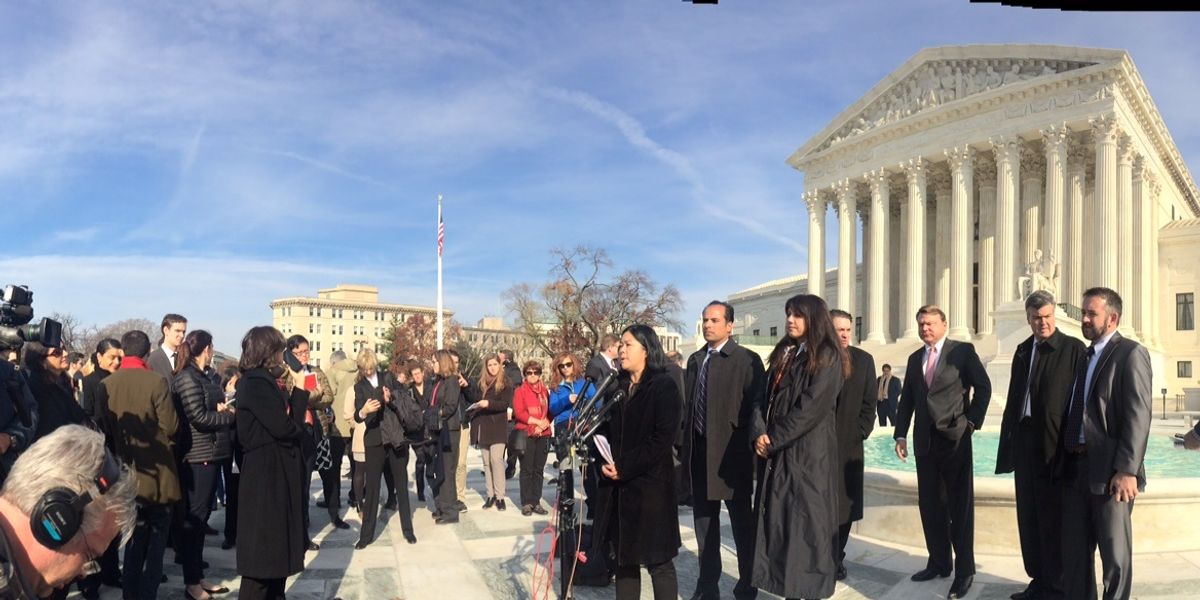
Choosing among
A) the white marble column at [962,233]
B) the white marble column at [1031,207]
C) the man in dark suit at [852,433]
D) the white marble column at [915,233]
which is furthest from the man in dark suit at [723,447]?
the white marble column at [1031,207]

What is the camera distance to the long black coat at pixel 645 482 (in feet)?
15.6

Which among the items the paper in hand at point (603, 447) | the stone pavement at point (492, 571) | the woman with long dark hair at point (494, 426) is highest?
the paper in hand at point (603, 447)

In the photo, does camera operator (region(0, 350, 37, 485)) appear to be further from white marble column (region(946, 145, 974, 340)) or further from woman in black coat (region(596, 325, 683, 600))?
white marble column (region(946, 145, 974, 340))

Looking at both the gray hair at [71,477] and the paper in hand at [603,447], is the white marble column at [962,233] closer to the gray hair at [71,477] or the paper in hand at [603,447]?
the paper in hand at [603,447]

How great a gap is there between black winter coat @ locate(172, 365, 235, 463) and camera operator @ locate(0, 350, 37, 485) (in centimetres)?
96

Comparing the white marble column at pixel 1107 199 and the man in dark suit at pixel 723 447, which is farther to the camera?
the white marble column at pixel 1107 199

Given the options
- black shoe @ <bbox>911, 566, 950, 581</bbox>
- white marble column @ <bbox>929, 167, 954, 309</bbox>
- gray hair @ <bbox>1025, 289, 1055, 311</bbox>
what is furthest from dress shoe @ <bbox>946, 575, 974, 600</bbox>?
white marble column @ <bbox>929, 167, 954, 309</bbox>

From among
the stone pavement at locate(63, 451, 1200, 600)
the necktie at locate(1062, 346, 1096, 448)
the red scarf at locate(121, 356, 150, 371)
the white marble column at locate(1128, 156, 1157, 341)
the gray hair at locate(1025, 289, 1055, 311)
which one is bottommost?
the stone pavement at locate(63, 451, 1200, 600)

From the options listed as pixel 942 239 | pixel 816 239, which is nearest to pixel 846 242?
pixel 816 239

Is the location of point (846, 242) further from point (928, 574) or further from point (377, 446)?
point (928, 574)

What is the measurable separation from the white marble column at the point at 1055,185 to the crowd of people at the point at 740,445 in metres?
34.8

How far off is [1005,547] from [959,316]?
36.9m

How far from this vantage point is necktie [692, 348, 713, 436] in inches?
234

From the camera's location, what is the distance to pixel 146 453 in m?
5.93
